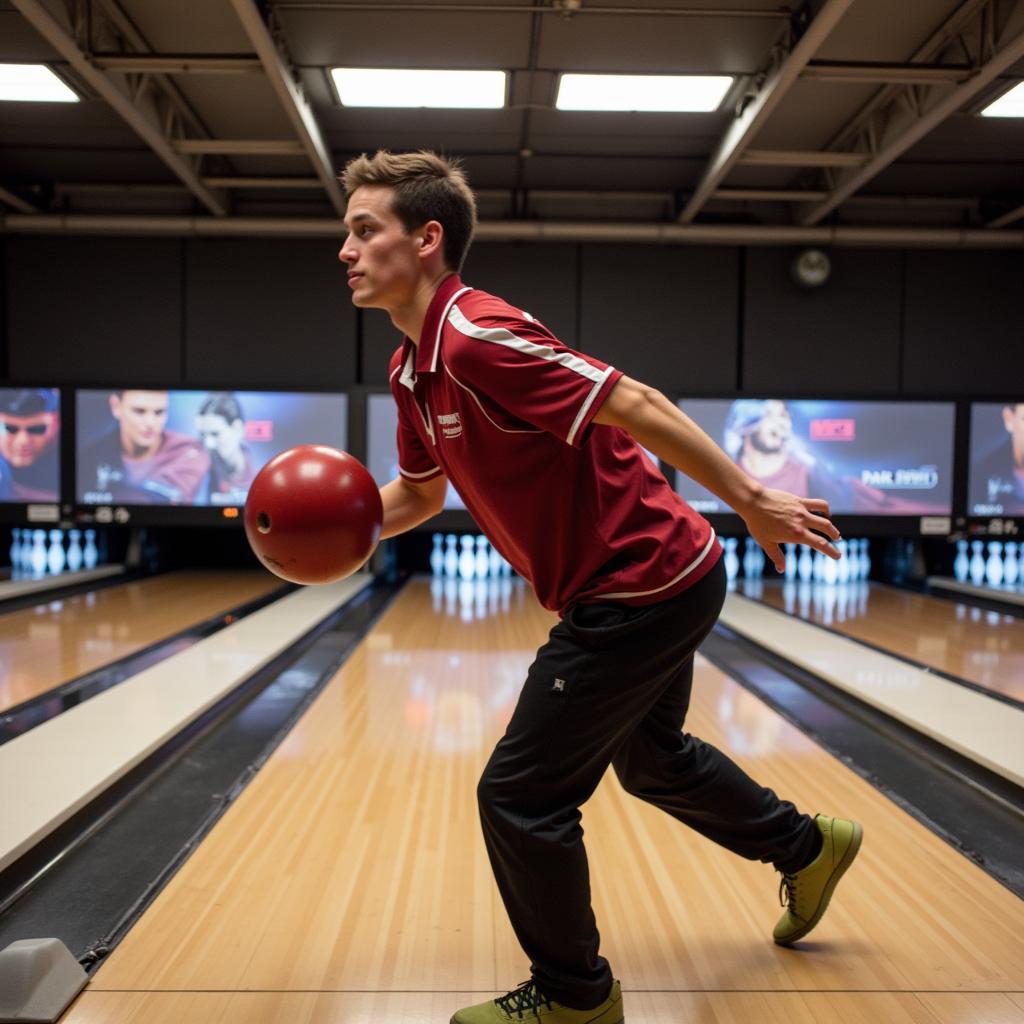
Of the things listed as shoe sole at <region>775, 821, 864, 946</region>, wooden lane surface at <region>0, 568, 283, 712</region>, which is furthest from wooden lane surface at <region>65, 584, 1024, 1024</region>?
wooden lane surface at <region>0, 568, 283, 712</region>

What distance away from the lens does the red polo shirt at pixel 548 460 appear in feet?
4.18

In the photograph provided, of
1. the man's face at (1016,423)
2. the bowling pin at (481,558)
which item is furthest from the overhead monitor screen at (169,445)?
the man's face at (1016,423)

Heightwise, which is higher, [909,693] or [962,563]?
[962,563]

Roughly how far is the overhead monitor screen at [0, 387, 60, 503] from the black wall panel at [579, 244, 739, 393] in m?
3.87

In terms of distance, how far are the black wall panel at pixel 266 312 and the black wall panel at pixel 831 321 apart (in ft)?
10.4

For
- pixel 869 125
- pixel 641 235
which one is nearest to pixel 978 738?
pixel 869 125

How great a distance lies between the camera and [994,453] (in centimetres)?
677

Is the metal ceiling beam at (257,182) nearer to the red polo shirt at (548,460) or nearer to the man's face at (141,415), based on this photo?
the man's face at (141,415)

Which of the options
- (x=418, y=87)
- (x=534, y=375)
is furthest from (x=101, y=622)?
(x=534, y=375)

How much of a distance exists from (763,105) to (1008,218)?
9.97 feet

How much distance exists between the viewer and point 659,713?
5.13ft

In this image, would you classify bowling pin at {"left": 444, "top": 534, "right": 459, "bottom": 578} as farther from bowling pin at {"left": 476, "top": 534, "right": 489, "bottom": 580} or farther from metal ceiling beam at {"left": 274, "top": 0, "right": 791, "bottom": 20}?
metal ceiling beam at {"left": 274, "top": 0, "right": 791, "bottom": 20}

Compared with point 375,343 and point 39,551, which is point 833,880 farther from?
point 39,551

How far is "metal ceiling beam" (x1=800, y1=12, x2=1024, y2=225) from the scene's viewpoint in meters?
4.25
